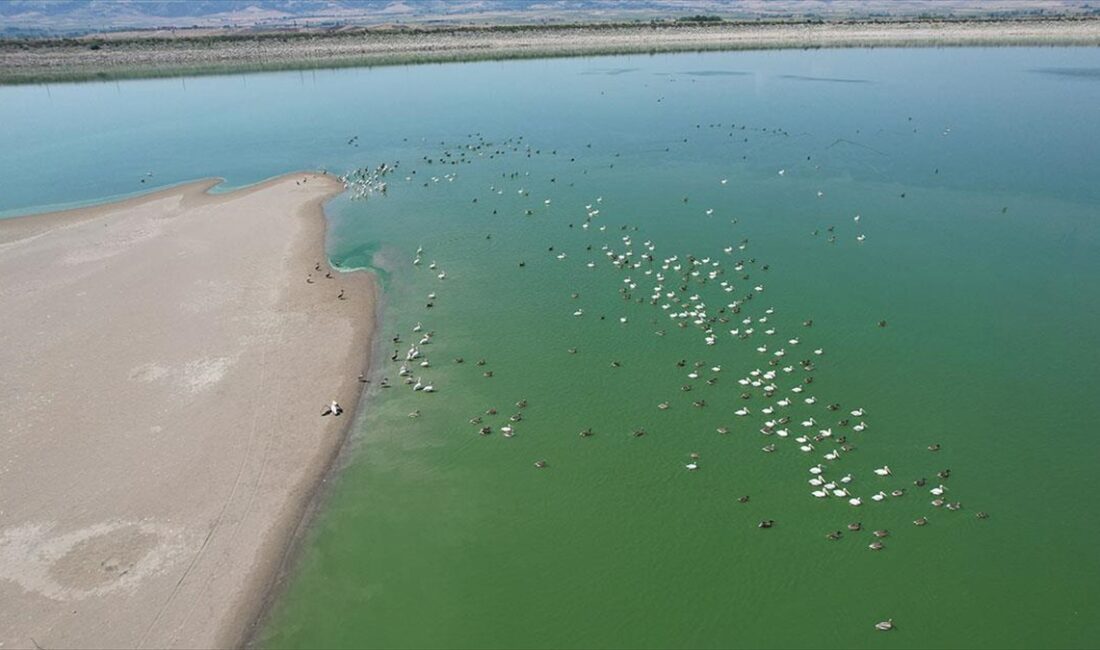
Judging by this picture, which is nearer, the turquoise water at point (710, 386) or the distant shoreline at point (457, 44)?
the turquoise water at point (710, 386)

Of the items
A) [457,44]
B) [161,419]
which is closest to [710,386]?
[161,419]

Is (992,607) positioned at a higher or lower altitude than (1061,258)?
lower

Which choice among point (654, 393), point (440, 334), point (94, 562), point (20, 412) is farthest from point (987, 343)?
point (20, 412)

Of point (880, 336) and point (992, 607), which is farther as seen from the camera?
point (880, 336)

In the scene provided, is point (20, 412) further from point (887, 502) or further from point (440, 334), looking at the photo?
point (887, 502)

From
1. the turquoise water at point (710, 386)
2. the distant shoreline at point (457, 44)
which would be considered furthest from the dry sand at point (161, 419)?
the distant shoreline at point (457, 44)

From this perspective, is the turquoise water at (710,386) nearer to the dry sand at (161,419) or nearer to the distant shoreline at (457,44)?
the dry sand at (161,419)

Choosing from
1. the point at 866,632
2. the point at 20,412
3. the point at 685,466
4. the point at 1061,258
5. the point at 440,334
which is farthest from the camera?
the point at 1061,258
